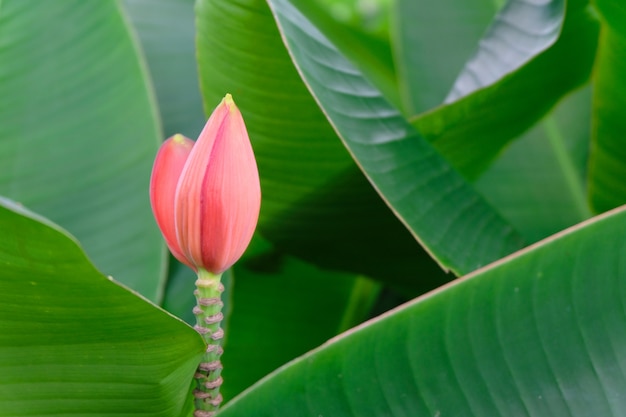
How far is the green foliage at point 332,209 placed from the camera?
417 millimetres

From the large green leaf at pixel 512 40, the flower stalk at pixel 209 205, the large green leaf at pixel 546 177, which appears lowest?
the large green leaf at pixel 546 177

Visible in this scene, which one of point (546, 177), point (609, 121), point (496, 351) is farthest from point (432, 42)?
point (496, 351)

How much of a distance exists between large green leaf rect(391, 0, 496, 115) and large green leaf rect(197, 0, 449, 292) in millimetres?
247

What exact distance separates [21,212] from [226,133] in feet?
0.33

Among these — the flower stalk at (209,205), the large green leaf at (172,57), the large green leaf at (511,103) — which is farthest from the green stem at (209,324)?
the large green leaf at (172,57)

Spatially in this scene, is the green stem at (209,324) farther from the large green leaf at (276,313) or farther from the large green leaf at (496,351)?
the large green leaf at (276,313)

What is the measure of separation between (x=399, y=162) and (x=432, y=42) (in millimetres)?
447

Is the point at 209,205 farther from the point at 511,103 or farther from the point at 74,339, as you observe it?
the point at 511,103

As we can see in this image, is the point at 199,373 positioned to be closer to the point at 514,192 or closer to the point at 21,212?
the point at 21,212

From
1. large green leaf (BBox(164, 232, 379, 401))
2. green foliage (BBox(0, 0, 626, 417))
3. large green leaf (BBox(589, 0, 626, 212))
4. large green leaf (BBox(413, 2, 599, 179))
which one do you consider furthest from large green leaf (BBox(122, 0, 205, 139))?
large green leaf (BBox(589, 0, 626, 212))

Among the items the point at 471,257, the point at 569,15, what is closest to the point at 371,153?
the point at 471,257

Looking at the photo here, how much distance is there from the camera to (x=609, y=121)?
0.70 m

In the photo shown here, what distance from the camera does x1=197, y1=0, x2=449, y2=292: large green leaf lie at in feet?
1.79

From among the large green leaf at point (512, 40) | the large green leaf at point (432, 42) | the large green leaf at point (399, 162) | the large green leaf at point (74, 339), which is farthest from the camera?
the large green leaf at point (432, 42)
